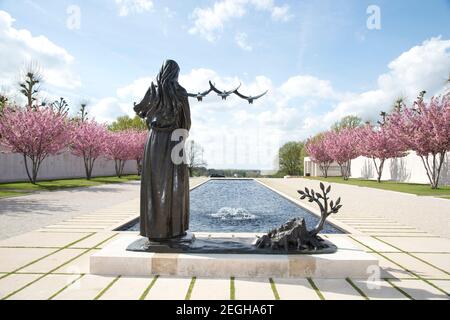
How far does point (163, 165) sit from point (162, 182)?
23 cm

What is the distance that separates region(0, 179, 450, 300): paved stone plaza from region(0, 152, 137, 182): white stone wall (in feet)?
79.6

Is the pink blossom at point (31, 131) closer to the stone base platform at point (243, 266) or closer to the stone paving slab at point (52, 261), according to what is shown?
the stone paving slab at point (52, 261)

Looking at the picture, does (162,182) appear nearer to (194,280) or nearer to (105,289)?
(194,280)

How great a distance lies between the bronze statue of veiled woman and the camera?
463 cm

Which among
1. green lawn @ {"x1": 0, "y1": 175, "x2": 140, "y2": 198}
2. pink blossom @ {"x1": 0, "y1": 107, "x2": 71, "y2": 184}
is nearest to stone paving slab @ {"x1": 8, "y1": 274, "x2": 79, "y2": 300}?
green lawn @ {"x1": 0, "y1": 175, "x2": 140, "y2": 198}

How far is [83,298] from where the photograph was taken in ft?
12.0

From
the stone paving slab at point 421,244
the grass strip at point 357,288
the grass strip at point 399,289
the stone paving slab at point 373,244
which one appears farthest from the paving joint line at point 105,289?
the stone paving slab at point 421,244

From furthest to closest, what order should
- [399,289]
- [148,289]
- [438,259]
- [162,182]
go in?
[438,259] → [162,182] → [399,289] → [148,289]

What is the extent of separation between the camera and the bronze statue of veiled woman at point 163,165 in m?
4.63

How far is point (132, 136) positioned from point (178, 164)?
37557 millimetres

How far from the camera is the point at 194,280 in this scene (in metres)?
4.21

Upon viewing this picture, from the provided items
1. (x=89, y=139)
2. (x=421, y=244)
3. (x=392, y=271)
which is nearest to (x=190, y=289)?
(x=392, y=271)
